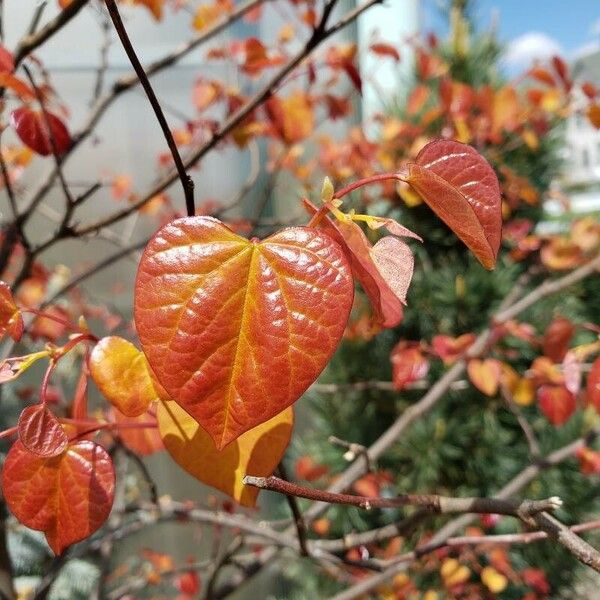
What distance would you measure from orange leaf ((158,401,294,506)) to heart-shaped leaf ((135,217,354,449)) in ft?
0.27

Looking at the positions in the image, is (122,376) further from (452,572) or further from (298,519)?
(452,572)

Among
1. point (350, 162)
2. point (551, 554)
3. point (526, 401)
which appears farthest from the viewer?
point (551, 554)

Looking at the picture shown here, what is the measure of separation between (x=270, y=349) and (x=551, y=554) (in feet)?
5.75

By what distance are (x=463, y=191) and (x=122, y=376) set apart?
0.17 m

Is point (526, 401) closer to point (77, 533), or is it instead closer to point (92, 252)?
point (77, 533)

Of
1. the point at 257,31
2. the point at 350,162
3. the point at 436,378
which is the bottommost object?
the point at 436,378

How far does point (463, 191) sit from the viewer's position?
24 centimetres

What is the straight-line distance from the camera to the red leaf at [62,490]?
272 millimetres

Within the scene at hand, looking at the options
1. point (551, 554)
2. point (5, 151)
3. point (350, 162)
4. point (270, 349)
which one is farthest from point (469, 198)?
point (551, 554)

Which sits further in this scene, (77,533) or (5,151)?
(5,151)

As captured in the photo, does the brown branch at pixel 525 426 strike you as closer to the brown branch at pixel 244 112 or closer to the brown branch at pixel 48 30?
the brown branch at pixel 244 112

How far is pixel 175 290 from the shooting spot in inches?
7.9

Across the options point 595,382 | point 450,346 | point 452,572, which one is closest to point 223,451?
point 595,382

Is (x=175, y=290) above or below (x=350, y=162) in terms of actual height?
above
